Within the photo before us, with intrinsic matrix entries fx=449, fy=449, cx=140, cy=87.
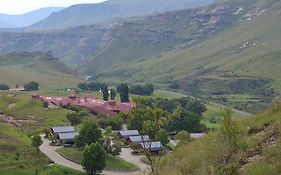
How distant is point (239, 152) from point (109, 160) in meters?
65.2

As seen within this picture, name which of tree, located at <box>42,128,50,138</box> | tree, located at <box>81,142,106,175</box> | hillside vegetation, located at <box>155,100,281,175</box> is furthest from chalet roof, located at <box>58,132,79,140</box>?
hillside vegetation, located at <box>155,100,281,175</box>

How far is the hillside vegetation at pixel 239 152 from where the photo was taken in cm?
1680

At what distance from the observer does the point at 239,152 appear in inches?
739

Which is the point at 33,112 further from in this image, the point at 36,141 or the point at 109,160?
the point at 109,160

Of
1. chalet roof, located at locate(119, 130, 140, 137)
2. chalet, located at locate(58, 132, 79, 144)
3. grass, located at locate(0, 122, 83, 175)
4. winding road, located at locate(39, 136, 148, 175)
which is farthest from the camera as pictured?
chalet roof, located at locate(119, 130, 140, 137)

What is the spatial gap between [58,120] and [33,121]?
21.1 ft

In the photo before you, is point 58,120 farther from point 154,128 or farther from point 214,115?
point 154,128

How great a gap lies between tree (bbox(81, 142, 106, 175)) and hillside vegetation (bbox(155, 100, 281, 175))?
5248cm

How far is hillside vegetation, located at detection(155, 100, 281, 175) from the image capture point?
1680 cm

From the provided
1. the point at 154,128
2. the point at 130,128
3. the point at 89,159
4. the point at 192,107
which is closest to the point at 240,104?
the point at 192,107

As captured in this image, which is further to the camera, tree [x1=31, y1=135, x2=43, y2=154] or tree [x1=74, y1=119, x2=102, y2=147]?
tree [x1=74, y1=119, x2=102, y2=147]

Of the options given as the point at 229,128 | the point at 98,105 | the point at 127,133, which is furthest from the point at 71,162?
the point at 229,128

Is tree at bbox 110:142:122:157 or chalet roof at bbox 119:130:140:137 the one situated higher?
tree at bbox 110:142:122:157

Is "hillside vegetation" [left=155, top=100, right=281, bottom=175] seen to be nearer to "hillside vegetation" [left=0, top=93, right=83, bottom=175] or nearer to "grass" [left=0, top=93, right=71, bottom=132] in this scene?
"hillside vegetation" [left=0, top=93, right=83, bottom=175]
